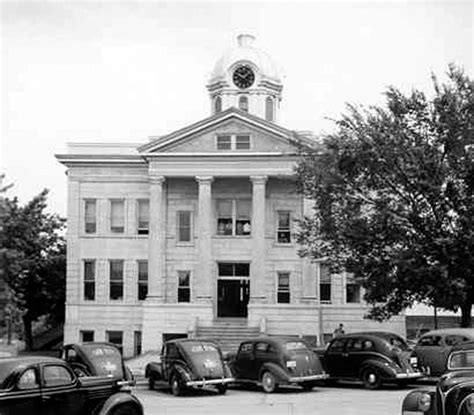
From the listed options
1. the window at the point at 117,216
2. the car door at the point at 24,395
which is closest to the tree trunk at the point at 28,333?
the window at the point at 117,216

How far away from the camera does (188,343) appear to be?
1027 inches

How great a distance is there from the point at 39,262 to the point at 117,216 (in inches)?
197

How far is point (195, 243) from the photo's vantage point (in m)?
47.2

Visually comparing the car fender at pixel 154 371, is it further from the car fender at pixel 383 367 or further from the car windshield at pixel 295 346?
the car fender at pixel 383 367

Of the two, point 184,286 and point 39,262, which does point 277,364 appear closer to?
point 184,286

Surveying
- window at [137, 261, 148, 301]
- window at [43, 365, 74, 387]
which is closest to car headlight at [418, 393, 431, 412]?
window at [43, 365, 74, 387]

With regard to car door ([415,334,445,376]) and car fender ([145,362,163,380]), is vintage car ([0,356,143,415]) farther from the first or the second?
car door ([415,334,445,376])

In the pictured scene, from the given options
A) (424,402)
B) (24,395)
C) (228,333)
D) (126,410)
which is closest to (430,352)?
(126,410)

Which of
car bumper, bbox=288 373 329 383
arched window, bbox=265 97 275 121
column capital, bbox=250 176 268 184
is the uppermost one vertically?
arched window, bbox=265 97 275 121

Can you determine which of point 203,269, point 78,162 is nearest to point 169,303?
point 203,269

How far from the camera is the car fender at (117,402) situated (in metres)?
15.6

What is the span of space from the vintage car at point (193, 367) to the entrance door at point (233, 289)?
2069 centimetres

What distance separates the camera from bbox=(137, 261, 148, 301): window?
47969 millimetres

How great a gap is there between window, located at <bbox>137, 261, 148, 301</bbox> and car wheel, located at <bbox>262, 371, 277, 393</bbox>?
73.9ft
